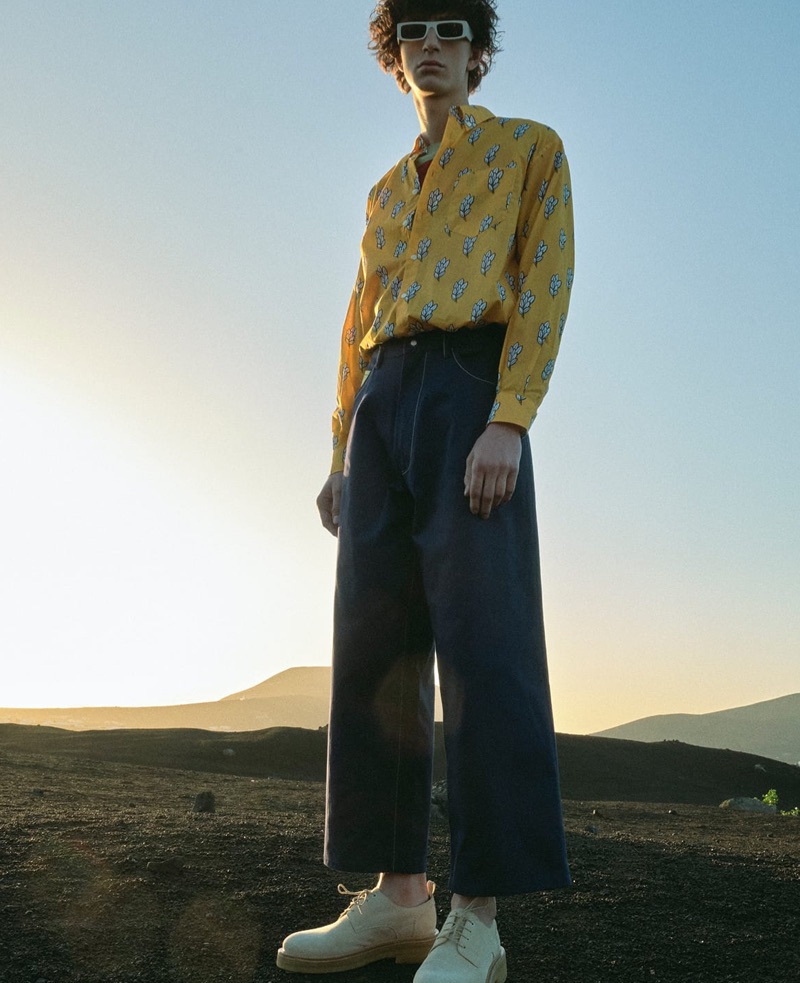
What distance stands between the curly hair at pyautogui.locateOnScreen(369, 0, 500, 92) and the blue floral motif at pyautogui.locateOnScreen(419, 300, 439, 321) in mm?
809

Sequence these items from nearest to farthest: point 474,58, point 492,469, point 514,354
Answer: point 492,469
point 514,354
point 474,58

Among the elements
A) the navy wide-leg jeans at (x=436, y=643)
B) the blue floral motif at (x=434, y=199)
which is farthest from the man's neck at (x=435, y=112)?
the navy wide-leg jeans at (x=436, y=643)

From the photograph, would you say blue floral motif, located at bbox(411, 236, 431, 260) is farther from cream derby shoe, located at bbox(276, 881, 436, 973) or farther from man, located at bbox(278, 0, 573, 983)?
cream derby shoe, located at bbox(276, 881, 436, 973)

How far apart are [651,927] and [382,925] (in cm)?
76

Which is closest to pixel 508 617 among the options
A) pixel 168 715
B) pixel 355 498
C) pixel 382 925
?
pixel 355 498

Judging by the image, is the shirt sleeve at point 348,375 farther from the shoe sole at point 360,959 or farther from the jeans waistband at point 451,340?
the shoe sole at point 360,959

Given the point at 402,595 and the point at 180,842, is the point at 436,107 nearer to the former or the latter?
the point at 402,595

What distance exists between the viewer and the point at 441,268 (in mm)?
2125

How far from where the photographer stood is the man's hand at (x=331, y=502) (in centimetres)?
248

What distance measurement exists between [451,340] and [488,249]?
0.24 metres

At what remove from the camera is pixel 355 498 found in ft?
7.19

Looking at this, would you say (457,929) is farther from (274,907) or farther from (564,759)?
(564,759)

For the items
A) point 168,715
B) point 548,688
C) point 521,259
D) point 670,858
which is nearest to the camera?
point 548,688

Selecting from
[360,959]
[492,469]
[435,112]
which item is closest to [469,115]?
[435,112]
